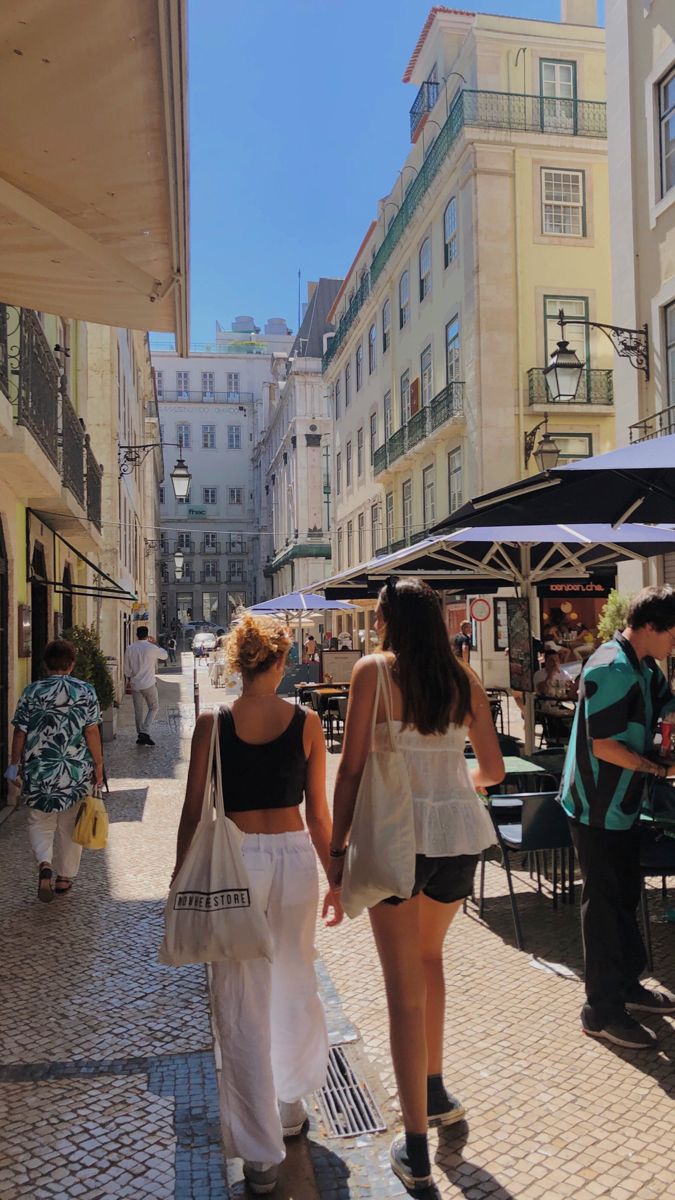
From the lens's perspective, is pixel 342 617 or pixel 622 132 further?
pixel 342 617

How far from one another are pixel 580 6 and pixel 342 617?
2448cm

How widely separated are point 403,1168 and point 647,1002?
5.62ft

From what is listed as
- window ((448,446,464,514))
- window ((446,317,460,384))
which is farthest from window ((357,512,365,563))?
window ((446,317,460,384))

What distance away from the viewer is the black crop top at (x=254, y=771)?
290 centimetres

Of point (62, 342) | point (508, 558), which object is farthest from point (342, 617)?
point (508, 558)

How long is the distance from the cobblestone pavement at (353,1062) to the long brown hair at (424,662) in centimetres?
146

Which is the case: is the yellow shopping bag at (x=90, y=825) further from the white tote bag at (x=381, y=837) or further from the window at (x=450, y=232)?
the window at (x=450, y=232)

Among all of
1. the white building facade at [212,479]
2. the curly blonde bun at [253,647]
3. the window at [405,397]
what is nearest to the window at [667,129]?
the curly blonde bun at [253,647]

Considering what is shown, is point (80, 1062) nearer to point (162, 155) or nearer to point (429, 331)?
point (162, 155)

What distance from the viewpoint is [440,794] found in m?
2.89

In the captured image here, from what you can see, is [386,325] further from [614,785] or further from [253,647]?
[253,647]

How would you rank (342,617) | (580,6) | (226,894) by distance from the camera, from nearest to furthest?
1. (226,894)
2. (580,6)
3. (342,617)

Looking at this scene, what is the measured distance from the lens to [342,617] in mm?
41188

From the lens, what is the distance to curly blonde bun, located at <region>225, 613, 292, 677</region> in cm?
307
